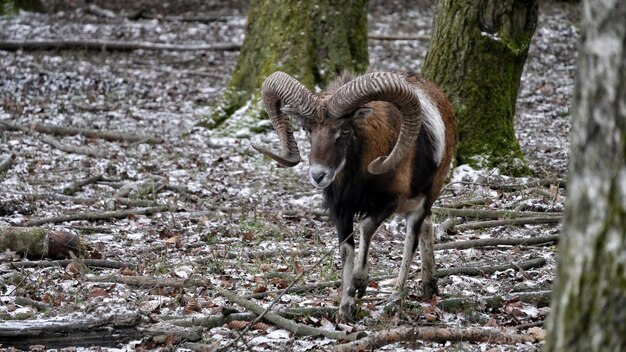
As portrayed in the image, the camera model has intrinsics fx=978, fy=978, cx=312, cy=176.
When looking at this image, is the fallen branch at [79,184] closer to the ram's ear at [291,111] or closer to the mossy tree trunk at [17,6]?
the ram's ear at [291,111]

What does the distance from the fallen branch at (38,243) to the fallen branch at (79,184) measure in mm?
3091

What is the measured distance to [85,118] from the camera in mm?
18016

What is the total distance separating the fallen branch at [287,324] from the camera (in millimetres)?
7105

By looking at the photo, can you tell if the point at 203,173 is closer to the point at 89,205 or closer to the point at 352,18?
the point at 89,205

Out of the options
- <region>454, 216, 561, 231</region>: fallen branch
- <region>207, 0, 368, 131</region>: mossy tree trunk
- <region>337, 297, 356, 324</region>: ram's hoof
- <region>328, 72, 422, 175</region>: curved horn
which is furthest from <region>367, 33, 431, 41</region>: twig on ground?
<region>337, 297, 356, 324</region>: ram's hoof

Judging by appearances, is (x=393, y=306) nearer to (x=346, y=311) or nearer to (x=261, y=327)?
(x=346, y=311)

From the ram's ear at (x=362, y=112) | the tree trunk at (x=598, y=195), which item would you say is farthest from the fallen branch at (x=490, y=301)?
the tree trunk at (x=598, y=195)

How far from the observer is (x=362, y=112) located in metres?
7.95

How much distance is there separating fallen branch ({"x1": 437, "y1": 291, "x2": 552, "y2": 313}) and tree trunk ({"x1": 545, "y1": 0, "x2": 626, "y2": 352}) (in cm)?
414

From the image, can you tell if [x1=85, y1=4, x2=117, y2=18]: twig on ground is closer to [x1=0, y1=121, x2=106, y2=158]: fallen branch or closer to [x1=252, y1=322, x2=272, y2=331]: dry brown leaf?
[x1=0, y1=121, x2=106, y2=158]: fallen branch

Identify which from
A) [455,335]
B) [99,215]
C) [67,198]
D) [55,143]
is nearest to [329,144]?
[455,335]

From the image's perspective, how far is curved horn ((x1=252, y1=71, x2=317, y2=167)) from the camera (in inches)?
317

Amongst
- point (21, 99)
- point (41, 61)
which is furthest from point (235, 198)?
point (41, 61)

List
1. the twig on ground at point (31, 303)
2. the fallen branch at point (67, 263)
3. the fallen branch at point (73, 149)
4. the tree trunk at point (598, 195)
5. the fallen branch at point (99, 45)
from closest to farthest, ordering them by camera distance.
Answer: the tree trunk at point (598, 195), the twig on ground at point (31, 303), the fallen branch at point (67, 263), the fallen branch at point (73, 149), the fallen branch at point (99, 45)
